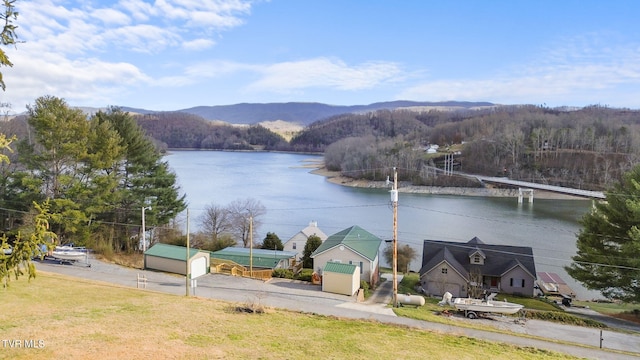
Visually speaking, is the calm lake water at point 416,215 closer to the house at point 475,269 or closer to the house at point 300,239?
the house at point 300,239

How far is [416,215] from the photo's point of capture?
37.2 m

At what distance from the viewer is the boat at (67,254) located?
16172mm

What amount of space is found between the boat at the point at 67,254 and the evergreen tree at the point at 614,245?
18056 millimetres

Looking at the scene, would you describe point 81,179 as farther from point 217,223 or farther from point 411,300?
point 411,300

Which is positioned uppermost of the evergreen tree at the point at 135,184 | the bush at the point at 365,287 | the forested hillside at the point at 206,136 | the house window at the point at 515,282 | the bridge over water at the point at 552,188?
the forested hillside at the point at 206,136

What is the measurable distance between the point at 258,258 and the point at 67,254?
7.29 meters

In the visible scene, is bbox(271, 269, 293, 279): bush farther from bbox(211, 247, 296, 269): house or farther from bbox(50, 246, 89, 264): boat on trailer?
bbox(50, 246, 89, 264): boat on trailer

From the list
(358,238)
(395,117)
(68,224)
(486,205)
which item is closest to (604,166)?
(486,205)

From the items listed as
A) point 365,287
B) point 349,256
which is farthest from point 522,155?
point 365,287

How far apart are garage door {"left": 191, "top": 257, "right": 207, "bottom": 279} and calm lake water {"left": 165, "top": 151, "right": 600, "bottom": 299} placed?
A: 32.9ft

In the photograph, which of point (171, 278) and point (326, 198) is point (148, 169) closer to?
point (171, 278)

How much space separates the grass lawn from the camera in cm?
688

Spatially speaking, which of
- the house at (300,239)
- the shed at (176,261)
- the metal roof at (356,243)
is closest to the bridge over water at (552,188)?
the house at (300,239)

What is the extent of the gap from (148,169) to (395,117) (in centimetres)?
15185
